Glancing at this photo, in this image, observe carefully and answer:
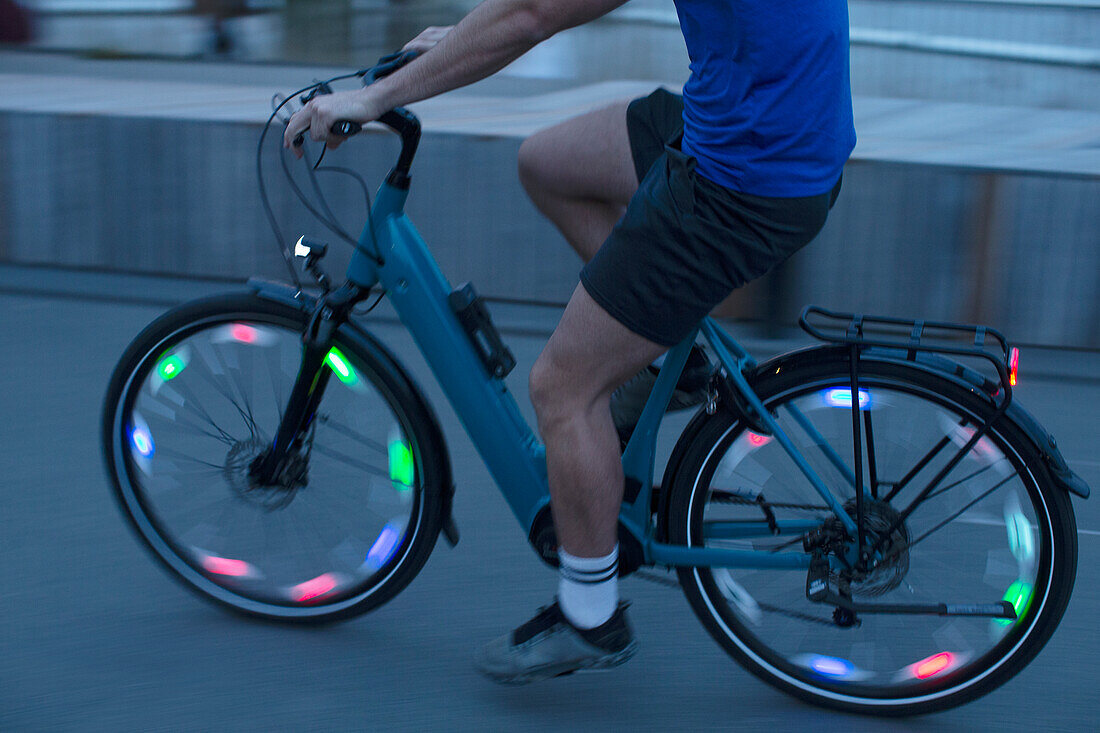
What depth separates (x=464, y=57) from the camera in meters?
2.40

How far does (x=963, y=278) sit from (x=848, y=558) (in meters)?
3.00

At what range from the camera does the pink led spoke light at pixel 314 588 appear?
3.20 meters

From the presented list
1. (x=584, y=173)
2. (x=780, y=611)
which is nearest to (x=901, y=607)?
(x=780, y=611)

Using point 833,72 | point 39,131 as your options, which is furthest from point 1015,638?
point 39,131

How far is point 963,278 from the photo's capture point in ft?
17.7

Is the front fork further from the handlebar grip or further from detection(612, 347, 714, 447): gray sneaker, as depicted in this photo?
detection(612, 347, 714, 447): gray sneaker

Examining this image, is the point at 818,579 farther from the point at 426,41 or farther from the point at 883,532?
the point at 426,41

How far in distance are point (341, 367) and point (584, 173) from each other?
2.46 feet

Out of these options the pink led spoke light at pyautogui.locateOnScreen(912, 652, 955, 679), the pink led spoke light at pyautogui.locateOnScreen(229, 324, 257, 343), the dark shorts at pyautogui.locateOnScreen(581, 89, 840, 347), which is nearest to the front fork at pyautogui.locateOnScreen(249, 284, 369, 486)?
the pink led spoke light at pyautogui.locateOnScreen(229, 324, 257, 343)

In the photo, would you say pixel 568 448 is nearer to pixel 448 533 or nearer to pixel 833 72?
pixel 448 533

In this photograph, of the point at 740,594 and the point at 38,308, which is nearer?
the point at 740,594

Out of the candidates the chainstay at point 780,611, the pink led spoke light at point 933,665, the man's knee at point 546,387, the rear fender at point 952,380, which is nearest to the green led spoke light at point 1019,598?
the pink led spoke light at point 933,665

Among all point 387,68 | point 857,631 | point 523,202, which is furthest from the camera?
point 523,202

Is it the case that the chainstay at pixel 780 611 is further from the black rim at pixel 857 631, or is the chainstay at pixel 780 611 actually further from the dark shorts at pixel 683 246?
the dark shorts at pixel 683 246
